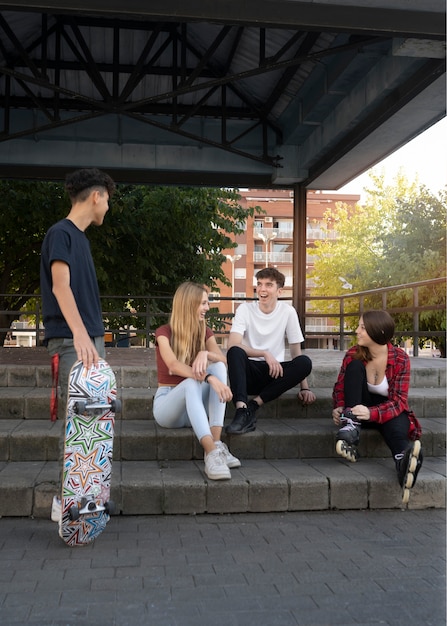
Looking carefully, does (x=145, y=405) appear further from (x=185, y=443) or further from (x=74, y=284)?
(x=74, y=284)

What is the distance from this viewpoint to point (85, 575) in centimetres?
327

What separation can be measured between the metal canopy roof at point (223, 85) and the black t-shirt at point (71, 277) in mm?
2535

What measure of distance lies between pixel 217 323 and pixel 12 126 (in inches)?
285

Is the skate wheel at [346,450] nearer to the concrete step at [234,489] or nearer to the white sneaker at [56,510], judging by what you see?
the concrete step at [234,489]

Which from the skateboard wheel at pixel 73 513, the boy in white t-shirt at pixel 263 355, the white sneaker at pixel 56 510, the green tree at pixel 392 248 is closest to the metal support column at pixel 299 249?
the boy in white t-shirt at pixel 263 355

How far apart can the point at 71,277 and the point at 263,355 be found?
7.38 feet

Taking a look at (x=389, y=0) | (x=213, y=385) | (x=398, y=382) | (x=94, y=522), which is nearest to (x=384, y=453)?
(x=398, y=382)

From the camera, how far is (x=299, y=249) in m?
11.4

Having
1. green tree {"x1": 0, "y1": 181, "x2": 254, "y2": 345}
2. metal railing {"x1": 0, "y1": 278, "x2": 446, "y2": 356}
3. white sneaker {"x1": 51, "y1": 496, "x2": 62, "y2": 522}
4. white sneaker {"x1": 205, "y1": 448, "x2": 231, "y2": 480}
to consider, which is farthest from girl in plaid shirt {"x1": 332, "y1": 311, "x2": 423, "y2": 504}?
green tree {"x1": 0, "y1": 181, "x2": 254, "y2": 345}

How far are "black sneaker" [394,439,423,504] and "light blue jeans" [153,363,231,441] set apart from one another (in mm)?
1280

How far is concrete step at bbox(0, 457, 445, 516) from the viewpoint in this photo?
14.0 feet

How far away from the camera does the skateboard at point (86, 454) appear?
3.60m

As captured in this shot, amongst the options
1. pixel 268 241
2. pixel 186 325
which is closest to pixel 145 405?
pixel 186 325

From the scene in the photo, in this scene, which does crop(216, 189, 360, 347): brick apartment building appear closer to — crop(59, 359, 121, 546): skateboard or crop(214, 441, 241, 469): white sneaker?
crop(214, 441, 241, 469): white sneaker
